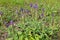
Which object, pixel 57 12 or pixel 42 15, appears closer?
pixel 42 15

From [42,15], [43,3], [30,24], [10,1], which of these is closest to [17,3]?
[10,1]

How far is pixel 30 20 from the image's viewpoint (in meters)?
4.66

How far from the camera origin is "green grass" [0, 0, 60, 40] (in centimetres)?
414

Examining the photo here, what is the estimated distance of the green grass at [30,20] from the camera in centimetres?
414

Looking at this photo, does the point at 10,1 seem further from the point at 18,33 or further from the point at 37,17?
the point at 18,33

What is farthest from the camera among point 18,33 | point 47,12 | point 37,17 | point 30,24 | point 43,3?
point 43,3

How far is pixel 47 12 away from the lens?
5.32 meters

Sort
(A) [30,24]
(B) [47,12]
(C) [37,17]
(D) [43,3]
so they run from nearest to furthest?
1. (A) [30,24]
2. (C) [37,17]
3. (B) [47,12]
4. (D) [43,3]

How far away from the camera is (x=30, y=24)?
435cm

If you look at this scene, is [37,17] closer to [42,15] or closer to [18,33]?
[42,15]

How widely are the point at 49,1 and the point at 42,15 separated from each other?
3.96 feet

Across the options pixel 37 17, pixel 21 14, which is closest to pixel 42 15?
pixel 37 17

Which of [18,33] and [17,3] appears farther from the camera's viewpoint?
[17,3]

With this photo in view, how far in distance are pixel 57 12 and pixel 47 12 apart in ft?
1.25
